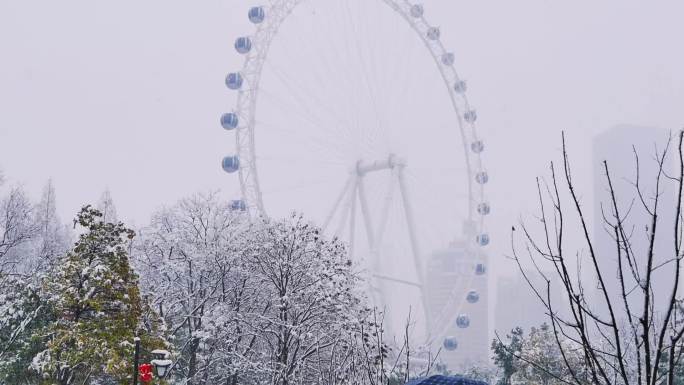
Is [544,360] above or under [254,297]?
under

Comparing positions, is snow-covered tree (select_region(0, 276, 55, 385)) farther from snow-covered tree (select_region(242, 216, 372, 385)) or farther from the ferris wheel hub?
the ferris wheel hub

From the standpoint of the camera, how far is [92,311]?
43.7 ft

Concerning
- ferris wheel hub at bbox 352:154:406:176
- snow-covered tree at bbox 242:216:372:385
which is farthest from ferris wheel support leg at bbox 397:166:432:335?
snow-covered tree at bbox 242:216:372:385

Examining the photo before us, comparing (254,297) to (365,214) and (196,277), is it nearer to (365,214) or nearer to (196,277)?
(196,277)

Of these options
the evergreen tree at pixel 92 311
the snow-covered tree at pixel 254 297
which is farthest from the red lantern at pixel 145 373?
the snow-covered tree at pixel 254 297

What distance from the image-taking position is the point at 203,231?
20.7 metres

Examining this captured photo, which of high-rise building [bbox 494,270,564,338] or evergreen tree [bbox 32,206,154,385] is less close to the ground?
high-rise building [bbox 494,270,564,338]

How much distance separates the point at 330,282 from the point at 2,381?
7727 millimetres

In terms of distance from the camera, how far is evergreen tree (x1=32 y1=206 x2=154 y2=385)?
12.1 m

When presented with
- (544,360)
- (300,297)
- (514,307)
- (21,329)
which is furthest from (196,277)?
(514,307)

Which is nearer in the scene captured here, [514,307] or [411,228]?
[411,228]

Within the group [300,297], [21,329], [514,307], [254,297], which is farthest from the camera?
[514,307]

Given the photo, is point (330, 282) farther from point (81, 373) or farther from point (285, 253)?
point (81, 373)

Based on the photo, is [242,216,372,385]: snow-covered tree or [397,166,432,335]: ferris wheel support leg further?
[397,166,432,335]: ferris wheel support leg
